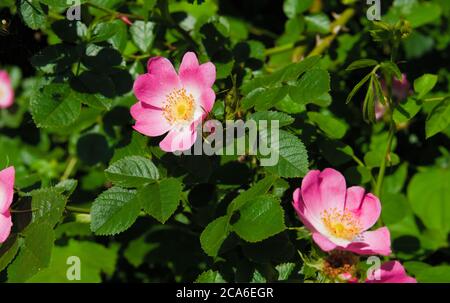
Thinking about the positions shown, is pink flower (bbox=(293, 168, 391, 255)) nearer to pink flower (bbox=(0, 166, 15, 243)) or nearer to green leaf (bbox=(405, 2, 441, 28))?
pink flower (bbox=(0, 166, 15, 243))

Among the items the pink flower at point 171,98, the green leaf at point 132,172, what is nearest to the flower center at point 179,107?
the pink flower at point 171,98

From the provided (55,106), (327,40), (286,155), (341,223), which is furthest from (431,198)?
(55,106)

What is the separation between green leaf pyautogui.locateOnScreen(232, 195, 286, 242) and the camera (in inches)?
44.4

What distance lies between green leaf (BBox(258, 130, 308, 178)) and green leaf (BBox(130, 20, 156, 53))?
19.8 inches

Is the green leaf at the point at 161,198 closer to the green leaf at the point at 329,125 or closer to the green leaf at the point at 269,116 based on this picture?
the green leaf at the point at 269,116

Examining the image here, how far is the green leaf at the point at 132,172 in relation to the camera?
4.15 feet

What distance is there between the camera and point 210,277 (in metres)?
1.31

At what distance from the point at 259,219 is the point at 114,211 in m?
0.30

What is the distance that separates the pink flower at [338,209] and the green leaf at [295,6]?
0.72m

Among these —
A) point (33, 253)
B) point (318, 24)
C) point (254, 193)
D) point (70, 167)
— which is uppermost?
point (318, 24)

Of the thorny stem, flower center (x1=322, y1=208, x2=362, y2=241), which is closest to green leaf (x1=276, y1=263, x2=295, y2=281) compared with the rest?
flower center (x1=322, y1=208, x2=362, y2=241)

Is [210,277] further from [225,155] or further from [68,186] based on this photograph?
[68,186]

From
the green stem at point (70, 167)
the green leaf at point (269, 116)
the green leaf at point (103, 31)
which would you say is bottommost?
the green stem at point (70, 167)
